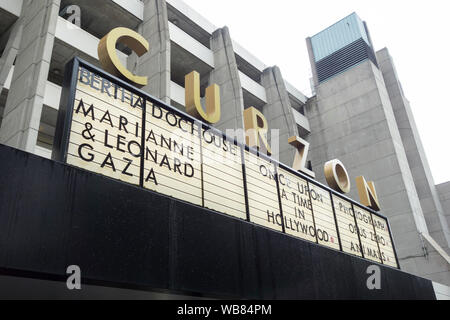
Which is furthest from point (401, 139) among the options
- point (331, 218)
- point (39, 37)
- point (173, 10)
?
point (39, 37)

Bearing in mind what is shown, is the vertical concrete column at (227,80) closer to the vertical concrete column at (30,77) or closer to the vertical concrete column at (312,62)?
the vertical concrete column at (30,77)

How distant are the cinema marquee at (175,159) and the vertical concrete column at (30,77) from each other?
33.2 ft

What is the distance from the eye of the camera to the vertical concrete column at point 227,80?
27.5m

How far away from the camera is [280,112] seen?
1356 inches

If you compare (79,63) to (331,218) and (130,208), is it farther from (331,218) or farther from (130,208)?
(331,218)

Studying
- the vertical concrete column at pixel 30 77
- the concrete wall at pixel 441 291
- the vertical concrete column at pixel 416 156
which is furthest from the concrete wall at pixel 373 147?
the vertical concrete column at pixel 30 77

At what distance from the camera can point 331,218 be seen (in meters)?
12.6

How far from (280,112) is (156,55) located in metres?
13.7

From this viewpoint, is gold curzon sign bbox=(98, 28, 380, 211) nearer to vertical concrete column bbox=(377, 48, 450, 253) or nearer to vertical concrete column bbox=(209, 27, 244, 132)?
vertical concrete column bbox=(209, 27, 244, 132)

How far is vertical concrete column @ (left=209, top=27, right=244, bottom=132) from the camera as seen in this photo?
27.5 meters

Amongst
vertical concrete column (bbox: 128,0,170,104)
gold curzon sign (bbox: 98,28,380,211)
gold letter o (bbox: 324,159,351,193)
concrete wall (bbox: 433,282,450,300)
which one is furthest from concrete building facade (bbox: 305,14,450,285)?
vertical concrete column (bbox: 128,0,170,104)

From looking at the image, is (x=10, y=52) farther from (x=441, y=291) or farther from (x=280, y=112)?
(x=441, y=291)

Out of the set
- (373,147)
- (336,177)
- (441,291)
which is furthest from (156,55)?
(441,291)

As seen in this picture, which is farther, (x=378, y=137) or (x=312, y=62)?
(x=312, y=62)
